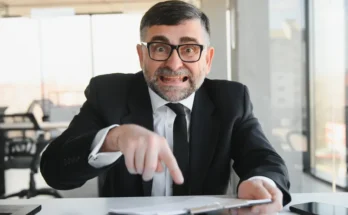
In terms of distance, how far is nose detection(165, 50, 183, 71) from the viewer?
134 centimetres

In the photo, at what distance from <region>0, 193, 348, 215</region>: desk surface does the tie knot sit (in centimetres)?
37

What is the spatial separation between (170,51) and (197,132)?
1.05ft

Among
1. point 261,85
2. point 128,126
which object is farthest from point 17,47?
point 128,126

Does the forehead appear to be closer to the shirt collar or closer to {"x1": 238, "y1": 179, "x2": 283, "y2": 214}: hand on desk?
the shirt collar

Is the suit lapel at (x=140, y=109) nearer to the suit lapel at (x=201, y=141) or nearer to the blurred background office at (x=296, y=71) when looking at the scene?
the suit lapel at (x=201, y=141)

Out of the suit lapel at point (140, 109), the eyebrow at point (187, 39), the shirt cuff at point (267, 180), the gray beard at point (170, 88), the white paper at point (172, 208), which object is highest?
the eyebrow at point (187, 39)

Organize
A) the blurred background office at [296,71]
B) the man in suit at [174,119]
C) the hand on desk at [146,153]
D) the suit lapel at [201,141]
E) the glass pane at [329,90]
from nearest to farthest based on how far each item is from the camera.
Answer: the hand on desk at [146,153] → the man in suit at [174,119] → the suit lapel at [201,141] → the blurred background office at [296,71] → the glass pane at [329,90]

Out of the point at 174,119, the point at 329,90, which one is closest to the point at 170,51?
the point at 174,119

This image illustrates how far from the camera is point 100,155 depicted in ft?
3.79

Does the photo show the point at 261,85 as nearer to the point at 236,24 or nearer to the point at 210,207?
the point at 236,24

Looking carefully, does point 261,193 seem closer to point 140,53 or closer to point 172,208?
point 172,208

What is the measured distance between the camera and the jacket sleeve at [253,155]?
121 cm

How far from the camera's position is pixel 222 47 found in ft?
13.2

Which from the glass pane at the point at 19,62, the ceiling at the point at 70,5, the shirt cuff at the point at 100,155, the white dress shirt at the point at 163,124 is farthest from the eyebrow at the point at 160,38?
the glass pane at the point at 19,62
